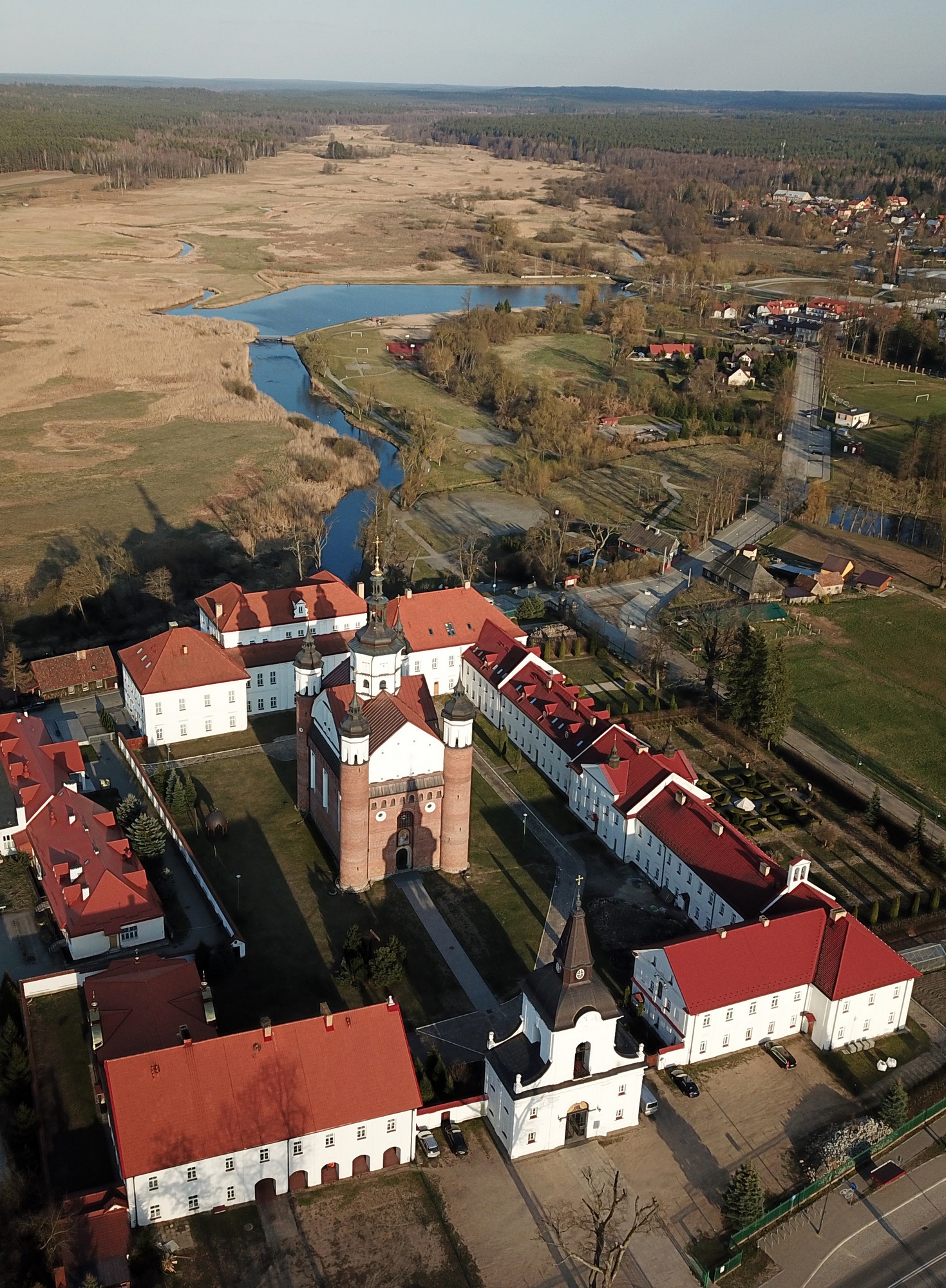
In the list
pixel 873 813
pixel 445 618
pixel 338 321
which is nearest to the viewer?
pixel 873 813

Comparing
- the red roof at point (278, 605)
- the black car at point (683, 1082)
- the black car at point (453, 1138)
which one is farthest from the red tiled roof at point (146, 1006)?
the red roof at point (278, 605)

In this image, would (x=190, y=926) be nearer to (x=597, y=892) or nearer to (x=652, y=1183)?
(x=597, y=892)

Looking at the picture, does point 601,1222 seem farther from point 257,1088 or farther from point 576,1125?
point 257,1088

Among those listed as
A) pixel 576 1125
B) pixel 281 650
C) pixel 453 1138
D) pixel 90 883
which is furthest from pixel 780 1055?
pixel 281 650

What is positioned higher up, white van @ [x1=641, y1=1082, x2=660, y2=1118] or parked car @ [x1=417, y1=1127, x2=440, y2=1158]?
parked car @ [x1=417, y1=1127, x2=440, y2=1158]

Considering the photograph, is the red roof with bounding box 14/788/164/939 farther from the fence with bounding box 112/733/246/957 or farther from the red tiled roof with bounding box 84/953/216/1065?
the red tiled roof with bounding box 84/953/216/1065

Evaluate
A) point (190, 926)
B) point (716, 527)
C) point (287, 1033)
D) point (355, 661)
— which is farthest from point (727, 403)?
point (287, 1033)

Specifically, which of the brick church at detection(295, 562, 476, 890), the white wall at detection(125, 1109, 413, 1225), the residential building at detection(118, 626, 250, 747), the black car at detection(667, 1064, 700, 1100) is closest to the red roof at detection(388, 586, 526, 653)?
the residential building at detection(118, 626, 250, 747)
